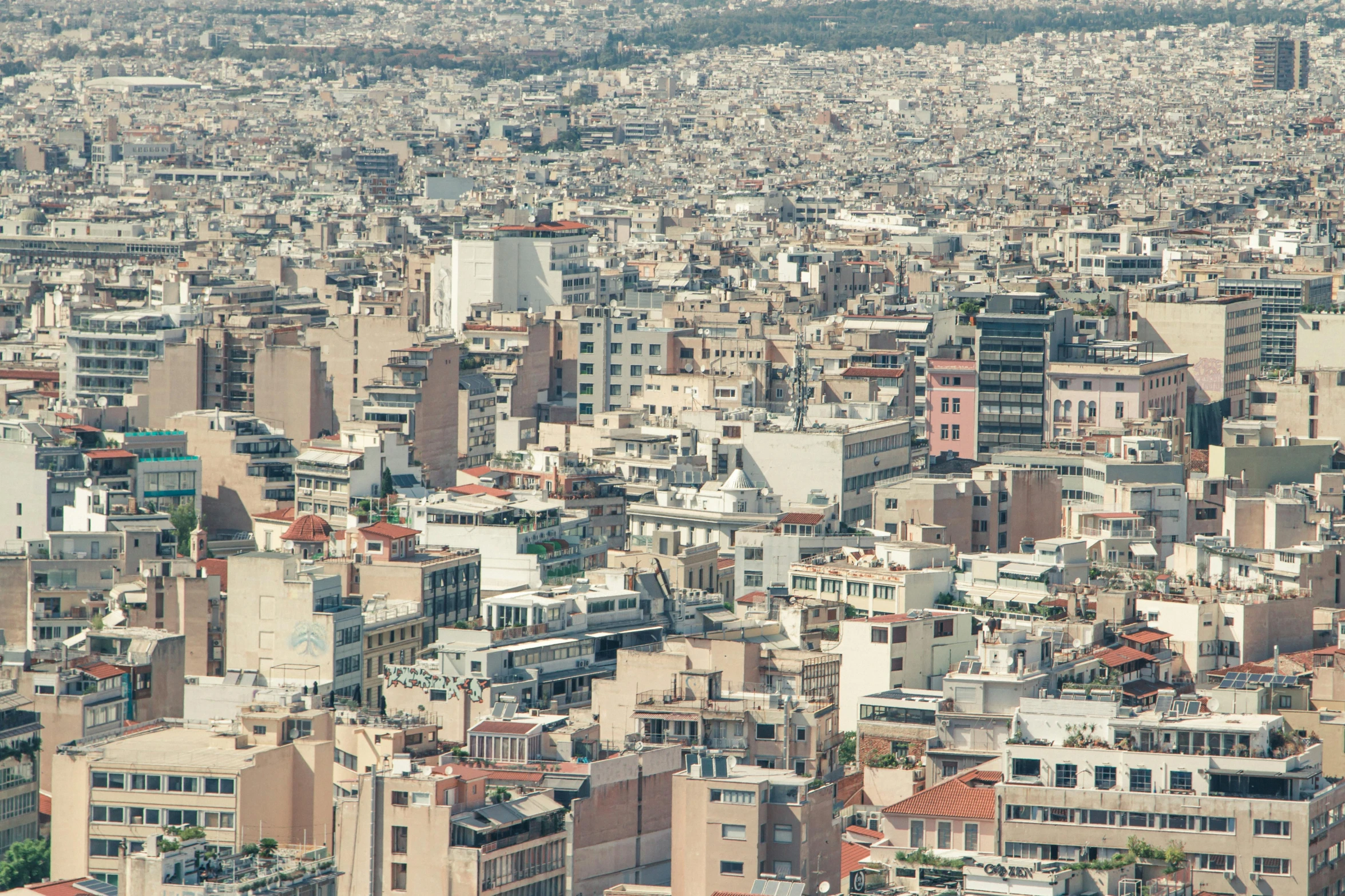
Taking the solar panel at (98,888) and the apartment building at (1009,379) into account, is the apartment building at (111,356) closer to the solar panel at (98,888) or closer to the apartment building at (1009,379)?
the apartment building at (1009,379)

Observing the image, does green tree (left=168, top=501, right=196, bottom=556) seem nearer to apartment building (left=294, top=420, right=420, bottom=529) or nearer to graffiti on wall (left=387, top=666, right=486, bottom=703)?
apartment building (left=294, top=420, right=420, bottom=529)

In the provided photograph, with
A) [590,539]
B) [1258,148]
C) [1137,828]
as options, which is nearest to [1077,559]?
[590,539]

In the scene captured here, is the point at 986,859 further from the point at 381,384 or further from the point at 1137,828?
the point at 381,384

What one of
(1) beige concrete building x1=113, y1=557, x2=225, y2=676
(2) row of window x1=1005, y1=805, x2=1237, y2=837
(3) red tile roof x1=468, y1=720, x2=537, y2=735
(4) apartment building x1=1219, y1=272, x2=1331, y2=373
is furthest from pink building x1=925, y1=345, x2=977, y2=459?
(2) row of window x1=1005, y1=805, x2=1237, y2=837

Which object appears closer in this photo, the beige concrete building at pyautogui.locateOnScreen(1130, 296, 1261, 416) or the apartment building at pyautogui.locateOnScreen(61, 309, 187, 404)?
the apartment building at pyautogui.locateOnScreen(61, 309, 187, 404)

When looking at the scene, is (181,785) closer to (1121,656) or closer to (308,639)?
(308,639)

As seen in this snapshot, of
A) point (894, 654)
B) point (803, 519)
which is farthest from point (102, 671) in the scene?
point (803, 519)
